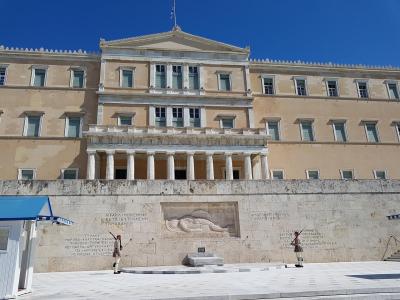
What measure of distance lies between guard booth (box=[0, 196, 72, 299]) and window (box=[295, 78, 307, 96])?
1214 inches

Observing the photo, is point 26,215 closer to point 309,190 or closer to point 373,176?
point 309,190

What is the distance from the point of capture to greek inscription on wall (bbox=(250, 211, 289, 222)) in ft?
54.2

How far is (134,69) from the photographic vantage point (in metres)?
33.5

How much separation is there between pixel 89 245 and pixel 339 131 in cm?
2788

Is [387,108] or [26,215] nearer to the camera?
[26,215]

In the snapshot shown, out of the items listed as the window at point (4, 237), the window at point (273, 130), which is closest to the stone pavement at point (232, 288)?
the window at point (4, 237)

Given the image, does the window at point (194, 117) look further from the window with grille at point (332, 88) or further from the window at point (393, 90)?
the window at point (393, 90)

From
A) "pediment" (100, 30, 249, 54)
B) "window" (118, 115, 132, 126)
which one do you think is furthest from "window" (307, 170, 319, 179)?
"window" (118, 115, 132, 126)

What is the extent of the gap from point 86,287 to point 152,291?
213cm

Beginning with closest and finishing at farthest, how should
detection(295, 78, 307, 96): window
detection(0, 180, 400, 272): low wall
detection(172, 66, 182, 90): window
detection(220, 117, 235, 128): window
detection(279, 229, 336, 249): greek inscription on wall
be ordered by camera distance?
detection(0, 180, 400, 272): low wall
detection(279, 229, 336, 249): greek inscription on wall
detection(220, 117, 235, 128): window
detection(172, 66, 182, 90): window
detection(295, 78, 307, 96): window

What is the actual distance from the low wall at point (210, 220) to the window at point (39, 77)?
63.0 feet

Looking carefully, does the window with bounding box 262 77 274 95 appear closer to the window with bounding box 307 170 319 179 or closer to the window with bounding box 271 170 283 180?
the window with bounding box 271 170 283 180

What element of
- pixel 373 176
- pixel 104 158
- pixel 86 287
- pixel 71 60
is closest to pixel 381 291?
pixel 86 287

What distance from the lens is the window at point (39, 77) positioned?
1272 inches
